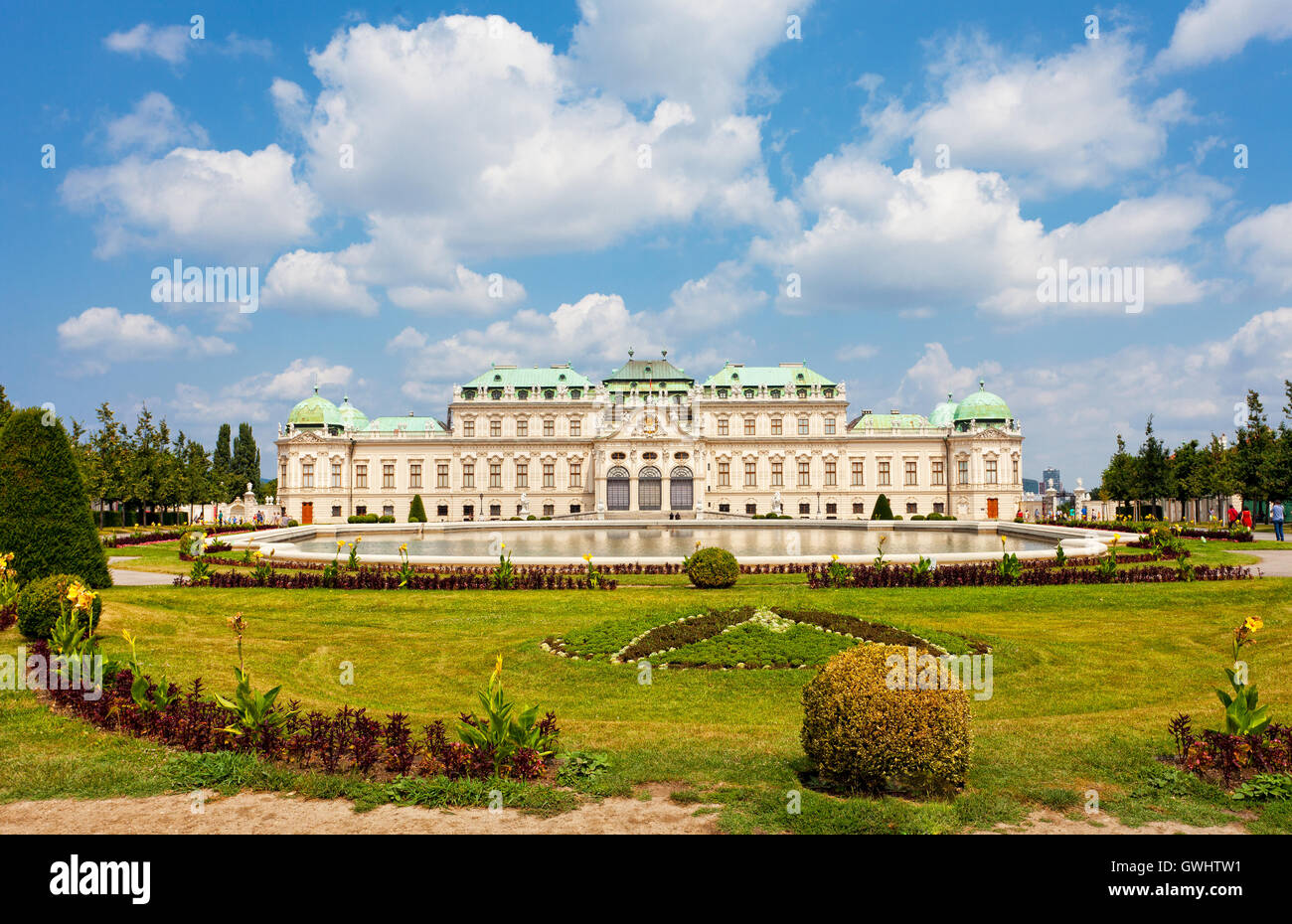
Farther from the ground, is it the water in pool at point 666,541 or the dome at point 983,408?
the dome at point 983,408

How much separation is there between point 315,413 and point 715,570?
6521 cm

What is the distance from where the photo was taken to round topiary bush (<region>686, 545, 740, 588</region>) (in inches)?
878

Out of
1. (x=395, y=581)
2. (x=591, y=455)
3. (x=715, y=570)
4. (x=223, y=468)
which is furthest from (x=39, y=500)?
(x=223, y=468)

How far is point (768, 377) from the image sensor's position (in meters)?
79.6

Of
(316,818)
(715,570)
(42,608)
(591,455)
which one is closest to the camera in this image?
(316,818)

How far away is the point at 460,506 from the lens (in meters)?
77.6

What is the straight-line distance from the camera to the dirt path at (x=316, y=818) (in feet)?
23.3

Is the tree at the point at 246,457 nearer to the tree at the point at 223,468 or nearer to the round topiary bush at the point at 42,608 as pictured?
the tree at the point at 223,468

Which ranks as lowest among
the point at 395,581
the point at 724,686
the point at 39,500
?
the point at 724,686

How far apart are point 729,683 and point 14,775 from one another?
9162 millimetres

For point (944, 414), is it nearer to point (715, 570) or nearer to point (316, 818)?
point (715, 570)

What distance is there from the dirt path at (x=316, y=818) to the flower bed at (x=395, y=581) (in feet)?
50.2

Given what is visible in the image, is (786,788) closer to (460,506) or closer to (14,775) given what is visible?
(14,775)

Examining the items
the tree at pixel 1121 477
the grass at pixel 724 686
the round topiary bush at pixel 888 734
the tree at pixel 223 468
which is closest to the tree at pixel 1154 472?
the tree at pixel 1121 477
